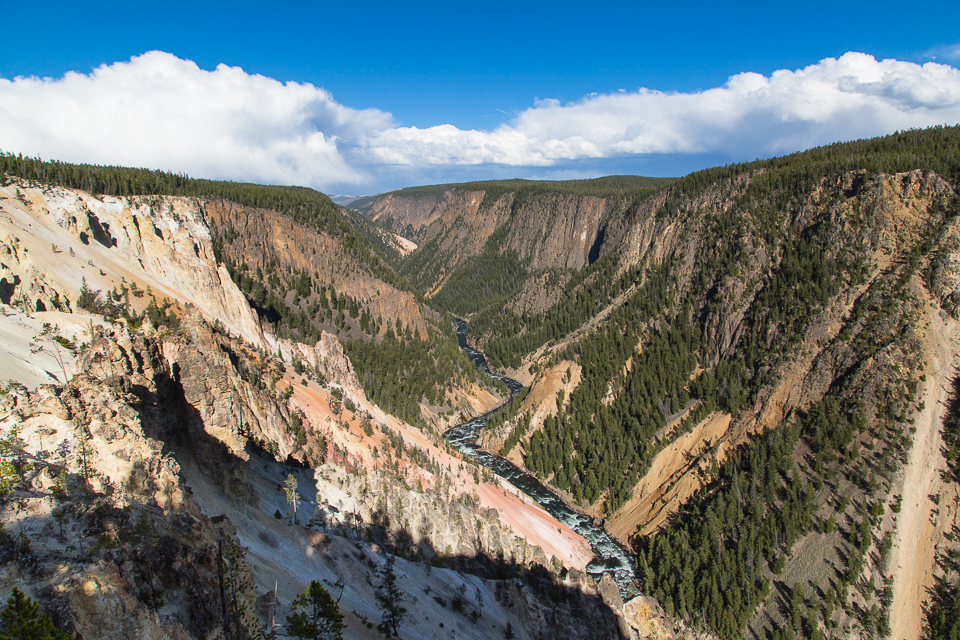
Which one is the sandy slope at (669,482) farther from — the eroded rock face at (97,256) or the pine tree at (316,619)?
the eroded rock face at (97,256)

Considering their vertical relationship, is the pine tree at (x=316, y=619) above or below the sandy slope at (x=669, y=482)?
above

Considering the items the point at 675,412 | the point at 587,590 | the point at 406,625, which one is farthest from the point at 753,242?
the point at 406,625

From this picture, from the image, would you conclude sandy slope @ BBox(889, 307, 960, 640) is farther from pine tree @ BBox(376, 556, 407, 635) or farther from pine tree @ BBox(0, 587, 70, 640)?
pine tree @ BBox(0, 587, 70, 640)

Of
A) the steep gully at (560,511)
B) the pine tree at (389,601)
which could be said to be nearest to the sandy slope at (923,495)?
the steep gully at (560,511)

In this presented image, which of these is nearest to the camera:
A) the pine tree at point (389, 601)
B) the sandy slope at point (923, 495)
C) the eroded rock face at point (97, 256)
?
the pine tree at point (389, 601)

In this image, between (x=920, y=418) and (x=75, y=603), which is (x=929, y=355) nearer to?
(x=920, y=418)

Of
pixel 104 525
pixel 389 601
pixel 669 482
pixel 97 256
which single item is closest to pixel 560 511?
pixel 669 482
